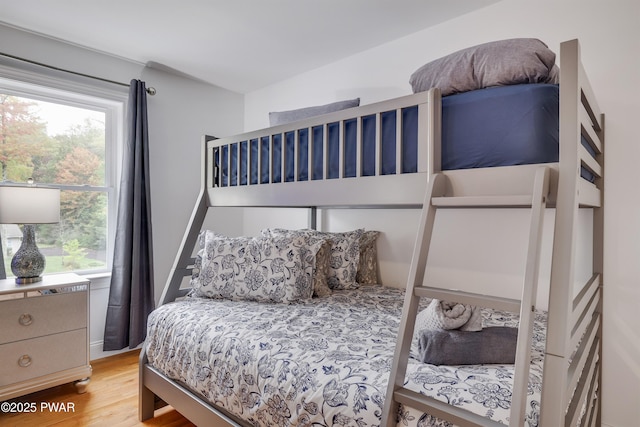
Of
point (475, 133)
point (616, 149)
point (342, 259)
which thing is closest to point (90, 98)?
point (342, 259)

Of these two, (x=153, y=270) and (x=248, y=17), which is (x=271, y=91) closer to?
(x=248, y=17)

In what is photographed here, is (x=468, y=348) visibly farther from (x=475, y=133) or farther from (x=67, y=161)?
(x=67, y=161)

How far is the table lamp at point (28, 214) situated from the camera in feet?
7.05

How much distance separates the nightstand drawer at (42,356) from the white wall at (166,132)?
20.7 inches

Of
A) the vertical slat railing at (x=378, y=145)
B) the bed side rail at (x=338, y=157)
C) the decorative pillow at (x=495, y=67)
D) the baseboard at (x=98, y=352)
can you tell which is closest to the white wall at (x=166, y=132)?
the baseboard at (x=98, y=352)

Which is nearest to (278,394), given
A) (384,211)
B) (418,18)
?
(384,211)

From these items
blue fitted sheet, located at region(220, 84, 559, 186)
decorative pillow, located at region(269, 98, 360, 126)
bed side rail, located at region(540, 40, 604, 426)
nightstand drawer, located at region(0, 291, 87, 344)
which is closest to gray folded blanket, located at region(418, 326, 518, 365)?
bed side rail, located at region(540, 40, 604, 426)

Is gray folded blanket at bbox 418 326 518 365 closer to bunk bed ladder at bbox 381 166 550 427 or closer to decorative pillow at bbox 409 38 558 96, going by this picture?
bunk bed ladder at bbox 381 166 550 427

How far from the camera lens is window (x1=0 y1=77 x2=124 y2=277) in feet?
8.45

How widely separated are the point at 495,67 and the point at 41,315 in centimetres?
270

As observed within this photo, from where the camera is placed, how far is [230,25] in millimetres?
2451

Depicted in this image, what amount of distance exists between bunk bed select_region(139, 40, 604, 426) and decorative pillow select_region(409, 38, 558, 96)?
95 millimetres

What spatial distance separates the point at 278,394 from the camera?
4.35ft

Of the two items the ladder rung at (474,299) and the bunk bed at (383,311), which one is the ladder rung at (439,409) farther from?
the ladder rung at (474,299)
